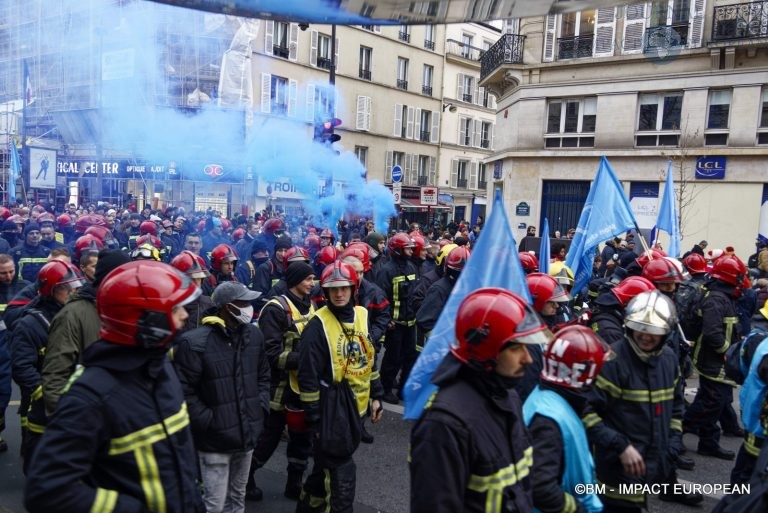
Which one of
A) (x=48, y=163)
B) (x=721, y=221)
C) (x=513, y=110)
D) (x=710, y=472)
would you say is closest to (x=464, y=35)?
(x=513, y=110)

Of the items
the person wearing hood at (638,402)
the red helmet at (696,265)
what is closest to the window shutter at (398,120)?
the red helmet at (696,265)

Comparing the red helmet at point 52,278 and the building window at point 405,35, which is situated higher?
the building window at point 405,35

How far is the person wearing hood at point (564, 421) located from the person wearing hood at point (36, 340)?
127 inches

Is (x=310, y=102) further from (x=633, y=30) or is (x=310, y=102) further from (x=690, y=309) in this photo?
(x=690, y=309)

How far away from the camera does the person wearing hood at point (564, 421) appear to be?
8.91 feet

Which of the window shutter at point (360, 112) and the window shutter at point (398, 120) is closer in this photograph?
the window shutter at point (360, 112)

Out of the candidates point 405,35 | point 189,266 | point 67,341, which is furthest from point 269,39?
point 67,341

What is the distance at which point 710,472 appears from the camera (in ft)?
19.1

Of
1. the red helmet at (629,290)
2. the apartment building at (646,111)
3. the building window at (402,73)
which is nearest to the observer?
the red helmet at (629,290)

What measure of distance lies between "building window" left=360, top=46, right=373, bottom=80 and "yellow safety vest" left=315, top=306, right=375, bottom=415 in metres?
33.4

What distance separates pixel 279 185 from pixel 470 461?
2602 centimetres

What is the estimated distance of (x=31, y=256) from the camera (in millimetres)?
9180

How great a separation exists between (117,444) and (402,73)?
125 ft

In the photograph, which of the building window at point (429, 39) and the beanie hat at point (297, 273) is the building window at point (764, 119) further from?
the building window at point (429, 39)
